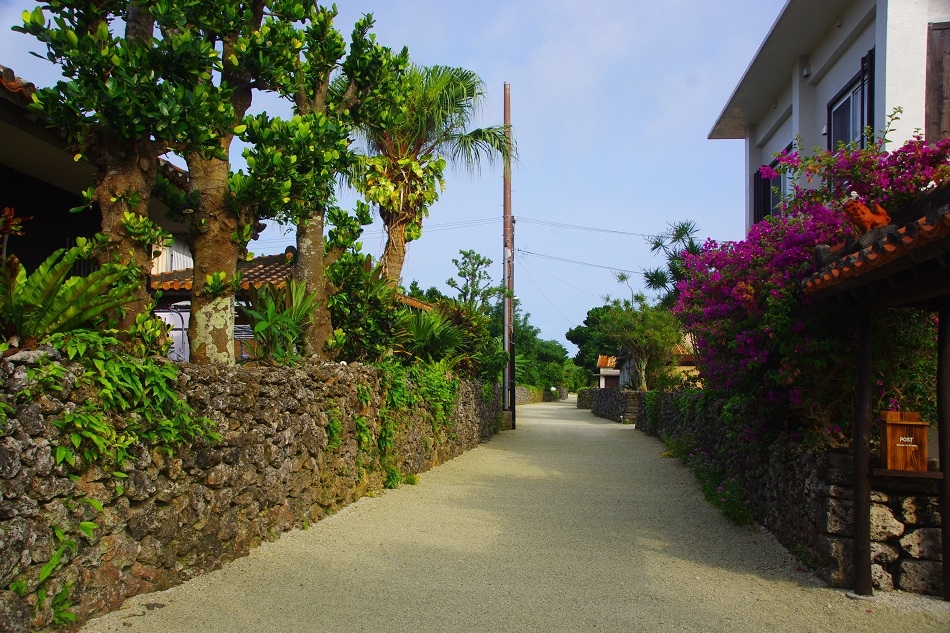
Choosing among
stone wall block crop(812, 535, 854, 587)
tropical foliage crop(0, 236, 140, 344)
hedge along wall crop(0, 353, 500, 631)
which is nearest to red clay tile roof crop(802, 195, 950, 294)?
stone wall block crop(812, 535, 854, 587)

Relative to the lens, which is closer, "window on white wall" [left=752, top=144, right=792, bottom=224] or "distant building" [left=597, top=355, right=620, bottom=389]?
"window on white wall" [left=752, top=144, right=792, bottom=224]

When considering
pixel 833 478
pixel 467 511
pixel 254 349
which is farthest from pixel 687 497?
pixel 254 349

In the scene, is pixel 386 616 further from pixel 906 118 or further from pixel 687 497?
pixel 906 118

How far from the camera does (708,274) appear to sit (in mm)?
8977

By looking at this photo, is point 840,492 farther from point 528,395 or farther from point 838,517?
point 528,395

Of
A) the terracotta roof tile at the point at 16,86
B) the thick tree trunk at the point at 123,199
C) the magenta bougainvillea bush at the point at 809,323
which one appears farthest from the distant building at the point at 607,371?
the terracotta roof tile at the point at 16,86

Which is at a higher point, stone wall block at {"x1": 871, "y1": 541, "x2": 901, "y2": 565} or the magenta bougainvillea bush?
the magenta bougainvillea bush

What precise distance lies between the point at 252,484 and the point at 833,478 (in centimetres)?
487

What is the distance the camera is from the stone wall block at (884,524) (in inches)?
238

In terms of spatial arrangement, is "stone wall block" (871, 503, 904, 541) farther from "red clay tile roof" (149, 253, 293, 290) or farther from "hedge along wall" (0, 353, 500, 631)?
"red clay tile roof" (149, 253, 293, 290)

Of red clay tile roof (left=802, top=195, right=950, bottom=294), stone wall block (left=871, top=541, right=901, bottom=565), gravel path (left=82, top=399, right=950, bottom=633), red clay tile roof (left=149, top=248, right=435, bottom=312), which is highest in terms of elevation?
red clay tile roof (left=149, top=248, right=435, bottom=312)

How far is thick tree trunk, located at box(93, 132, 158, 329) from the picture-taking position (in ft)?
21.3

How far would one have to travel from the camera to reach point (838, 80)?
11828 mm

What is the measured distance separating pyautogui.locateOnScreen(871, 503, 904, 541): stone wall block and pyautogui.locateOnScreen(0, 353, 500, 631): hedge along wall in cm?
510
